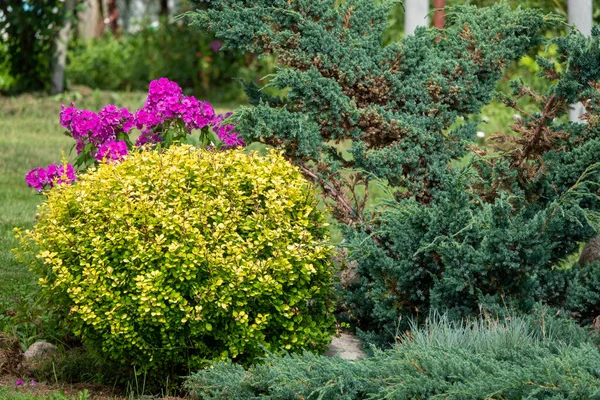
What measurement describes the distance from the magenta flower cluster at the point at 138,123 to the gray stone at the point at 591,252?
2.05m

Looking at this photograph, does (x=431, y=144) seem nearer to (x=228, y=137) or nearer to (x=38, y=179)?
(x=228, y=137)

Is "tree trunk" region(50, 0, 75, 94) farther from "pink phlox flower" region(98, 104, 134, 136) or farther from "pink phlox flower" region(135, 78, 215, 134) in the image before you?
"pink phlox flower" region(135, 78, 215, 134)

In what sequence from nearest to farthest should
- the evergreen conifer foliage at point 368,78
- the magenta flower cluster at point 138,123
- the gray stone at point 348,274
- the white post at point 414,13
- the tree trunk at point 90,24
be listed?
1. the evergreen conifer foliage at point 368,78
2. the gray stone at point 348,274
3. the magenta flower cluster at point 138,123
4. the white post at point 414,13
5. the tree trunk at point 90,24

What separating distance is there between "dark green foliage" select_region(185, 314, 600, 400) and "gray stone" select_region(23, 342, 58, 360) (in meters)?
1.03

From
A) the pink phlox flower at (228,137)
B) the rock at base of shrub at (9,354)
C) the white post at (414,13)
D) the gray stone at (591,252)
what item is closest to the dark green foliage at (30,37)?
the white post at (414,13)

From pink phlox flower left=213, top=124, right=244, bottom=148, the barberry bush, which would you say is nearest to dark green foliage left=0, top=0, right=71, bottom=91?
pink phlox flower left=213, top=124, right=244, bottom=148

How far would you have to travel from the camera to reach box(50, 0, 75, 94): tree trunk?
14.1 m

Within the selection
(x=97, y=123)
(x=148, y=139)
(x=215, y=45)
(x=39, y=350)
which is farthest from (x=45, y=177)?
(x=215, y=45)

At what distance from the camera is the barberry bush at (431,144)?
4.55 meters

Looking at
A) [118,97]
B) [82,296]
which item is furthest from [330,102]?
[118,97]

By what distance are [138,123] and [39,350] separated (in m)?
→ 1.39

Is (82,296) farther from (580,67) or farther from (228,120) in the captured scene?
(580,67)

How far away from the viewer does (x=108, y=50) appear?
18.7 m

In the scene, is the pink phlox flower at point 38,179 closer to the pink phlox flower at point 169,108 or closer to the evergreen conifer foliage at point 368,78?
the pink phlox flower at point 169,108
